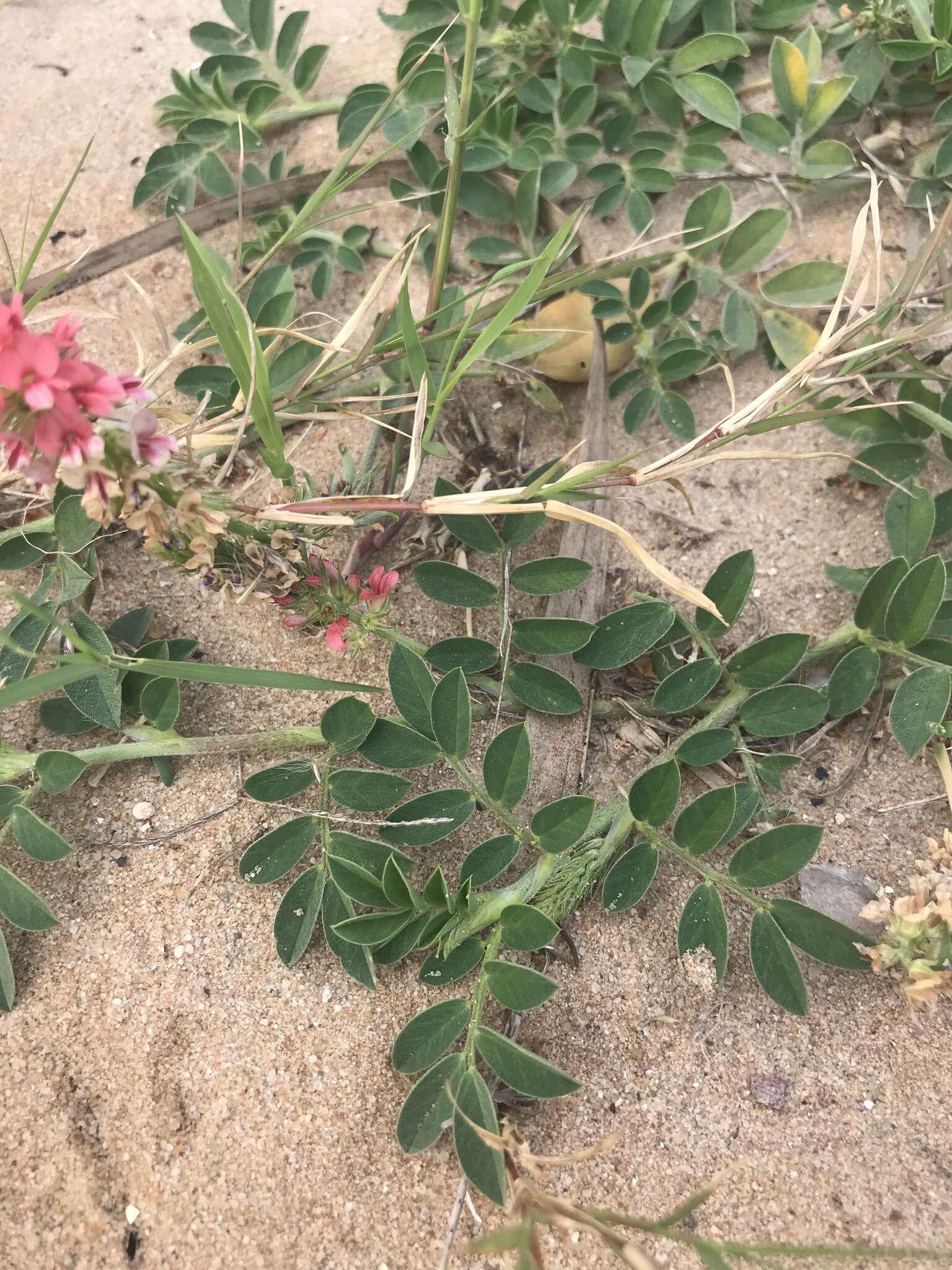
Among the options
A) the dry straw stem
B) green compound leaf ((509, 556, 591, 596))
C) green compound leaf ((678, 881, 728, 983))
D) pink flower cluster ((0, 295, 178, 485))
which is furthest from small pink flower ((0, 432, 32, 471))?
green compound leaf ((678, 881, 728, 983))

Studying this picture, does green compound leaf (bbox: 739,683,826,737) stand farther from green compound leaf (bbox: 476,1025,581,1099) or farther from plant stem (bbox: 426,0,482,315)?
plant stem (bbox: 426,0,482,315)

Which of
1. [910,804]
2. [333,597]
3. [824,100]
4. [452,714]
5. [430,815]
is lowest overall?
[910,804]

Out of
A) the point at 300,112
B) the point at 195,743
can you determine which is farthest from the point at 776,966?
the point at 300,112

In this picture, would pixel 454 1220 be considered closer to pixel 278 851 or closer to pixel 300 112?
pixel 278 851

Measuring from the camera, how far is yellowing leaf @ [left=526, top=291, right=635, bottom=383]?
1.55 m

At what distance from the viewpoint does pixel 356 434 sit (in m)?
1.56

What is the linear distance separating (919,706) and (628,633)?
0.37 meters

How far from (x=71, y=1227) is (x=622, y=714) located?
88 cm

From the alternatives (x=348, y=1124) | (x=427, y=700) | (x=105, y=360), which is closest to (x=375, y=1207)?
(x=348, y=1124)

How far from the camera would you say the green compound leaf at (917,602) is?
1226 millimetres

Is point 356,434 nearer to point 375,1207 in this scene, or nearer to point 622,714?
point 622,714

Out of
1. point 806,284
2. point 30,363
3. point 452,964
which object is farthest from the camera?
point 806,284

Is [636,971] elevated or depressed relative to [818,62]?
depressed

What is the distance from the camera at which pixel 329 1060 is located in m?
1.17
